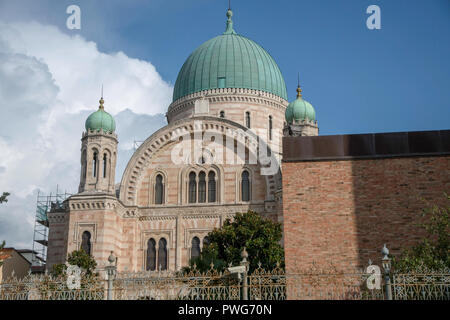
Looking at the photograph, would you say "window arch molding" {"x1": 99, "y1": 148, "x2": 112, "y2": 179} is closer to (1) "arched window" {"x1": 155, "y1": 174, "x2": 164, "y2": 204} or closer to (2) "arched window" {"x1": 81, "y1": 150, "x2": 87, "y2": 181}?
(2) "arched window" {"x1": 81, "y1": 150, "x2": 87, "y2": 181}

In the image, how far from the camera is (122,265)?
109 ft

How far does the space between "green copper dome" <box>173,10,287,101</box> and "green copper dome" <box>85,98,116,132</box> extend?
24.2ft

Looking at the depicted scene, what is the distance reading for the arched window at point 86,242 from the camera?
106 ft

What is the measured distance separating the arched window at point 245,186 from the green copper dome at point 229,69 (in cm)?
780

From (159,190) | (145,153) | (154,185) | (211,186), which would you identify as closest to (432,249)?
(211,186)

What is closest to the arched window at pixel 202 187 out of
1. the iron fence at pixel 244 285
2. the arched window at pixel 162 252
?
the arched window at pixel 162 252

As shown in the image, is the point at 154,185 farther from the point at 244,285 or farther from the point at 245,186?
the point at 244,285

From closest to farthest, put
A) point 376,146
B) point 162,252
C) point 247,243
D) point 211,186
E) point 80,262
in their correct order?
point 376,146, point 247,243, point 80,262, point 162,252, point 211,186

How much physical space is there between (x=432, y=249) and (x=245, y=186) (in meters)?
18.4

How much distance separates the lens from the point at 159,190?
34.9 meters

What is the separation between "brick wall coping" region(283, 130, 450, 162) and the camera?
18.6 metres

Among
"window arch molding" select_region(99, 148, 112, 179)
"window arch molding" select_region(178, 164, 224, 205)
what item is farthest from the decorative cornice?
"window arch molding" select_region(99, 148, 112, 179)

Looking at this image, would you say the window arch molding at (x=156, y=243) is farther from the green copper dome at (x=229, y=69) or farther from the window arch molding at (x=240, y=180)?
the green copper dome at (x=229, y=69)
